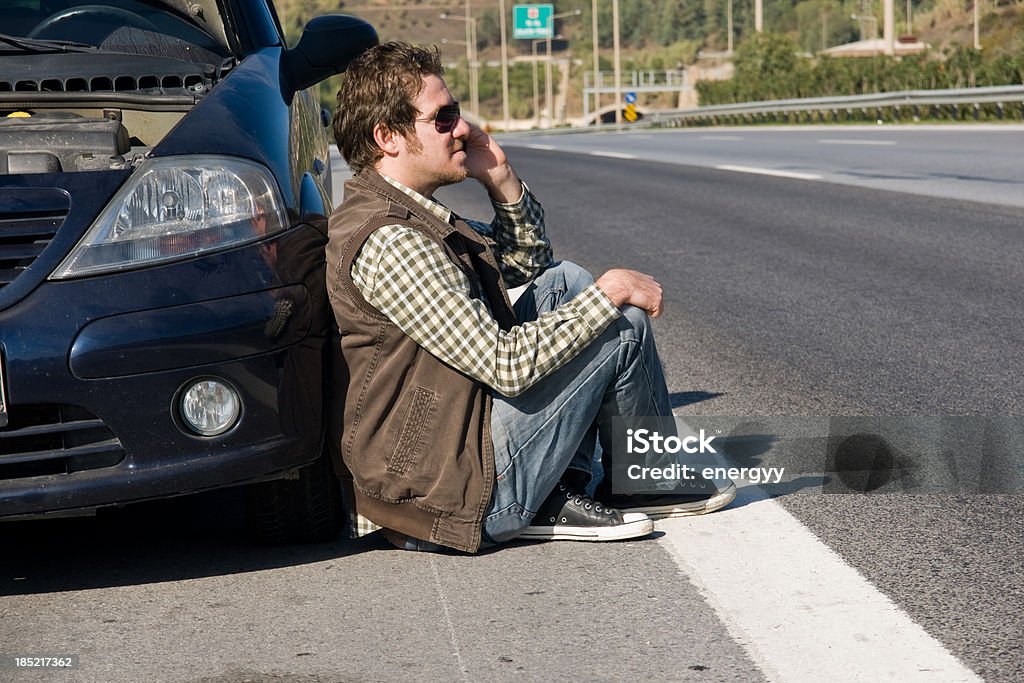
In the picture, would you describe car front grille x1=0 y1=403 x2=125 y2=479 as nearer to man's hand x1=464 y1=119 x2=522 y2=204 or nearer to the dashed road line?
man's hand x1=464 y1=119 x2=522 y2=204

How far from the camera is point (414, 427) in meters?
3.28

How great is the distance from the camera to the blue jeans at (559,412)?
3340 mm

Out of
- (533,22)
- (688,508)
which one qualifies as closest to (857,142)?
(688,508)

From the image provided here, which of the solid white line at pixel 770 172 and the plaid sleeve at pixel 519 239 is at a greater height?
the plaid sleeve at pixel 519 239

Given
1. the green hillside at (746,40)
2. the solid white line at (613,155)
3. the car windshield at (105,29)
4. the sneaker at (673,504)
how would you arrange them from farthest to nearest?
the green hillside at (746,40) < the solid white line at (613,155) < the car windshield at (105,29) < the sneaker at (673,504)

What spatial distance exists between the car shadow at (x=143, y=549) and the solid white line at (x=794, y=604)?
821 millimetres

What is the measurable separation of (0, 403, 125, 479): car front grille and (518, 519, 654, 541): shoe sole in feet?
3.35

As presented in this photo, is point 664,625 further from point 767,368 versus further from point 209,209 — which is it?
point 767,368

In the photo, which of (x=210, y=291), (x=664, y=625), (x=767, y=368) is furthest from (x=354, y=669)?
(x=767, y=368)

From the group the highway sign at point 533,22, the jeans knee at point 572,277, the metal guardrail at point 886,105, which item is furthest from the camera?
the highway sign at point 533,22

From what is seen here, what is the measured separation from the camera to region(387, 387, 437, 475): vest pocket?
3.28 metres

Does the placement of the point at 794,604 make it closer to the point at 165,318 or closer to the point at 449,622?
the point at 449,622

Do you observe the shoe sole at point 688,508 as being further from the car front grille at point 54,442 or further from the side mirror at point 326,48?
the side mirror at point 326,48

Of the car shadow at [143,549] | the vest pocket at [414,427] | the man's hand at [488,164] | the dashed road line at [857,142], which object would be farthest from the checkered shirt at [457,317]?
the dashed road line at [857,142]
